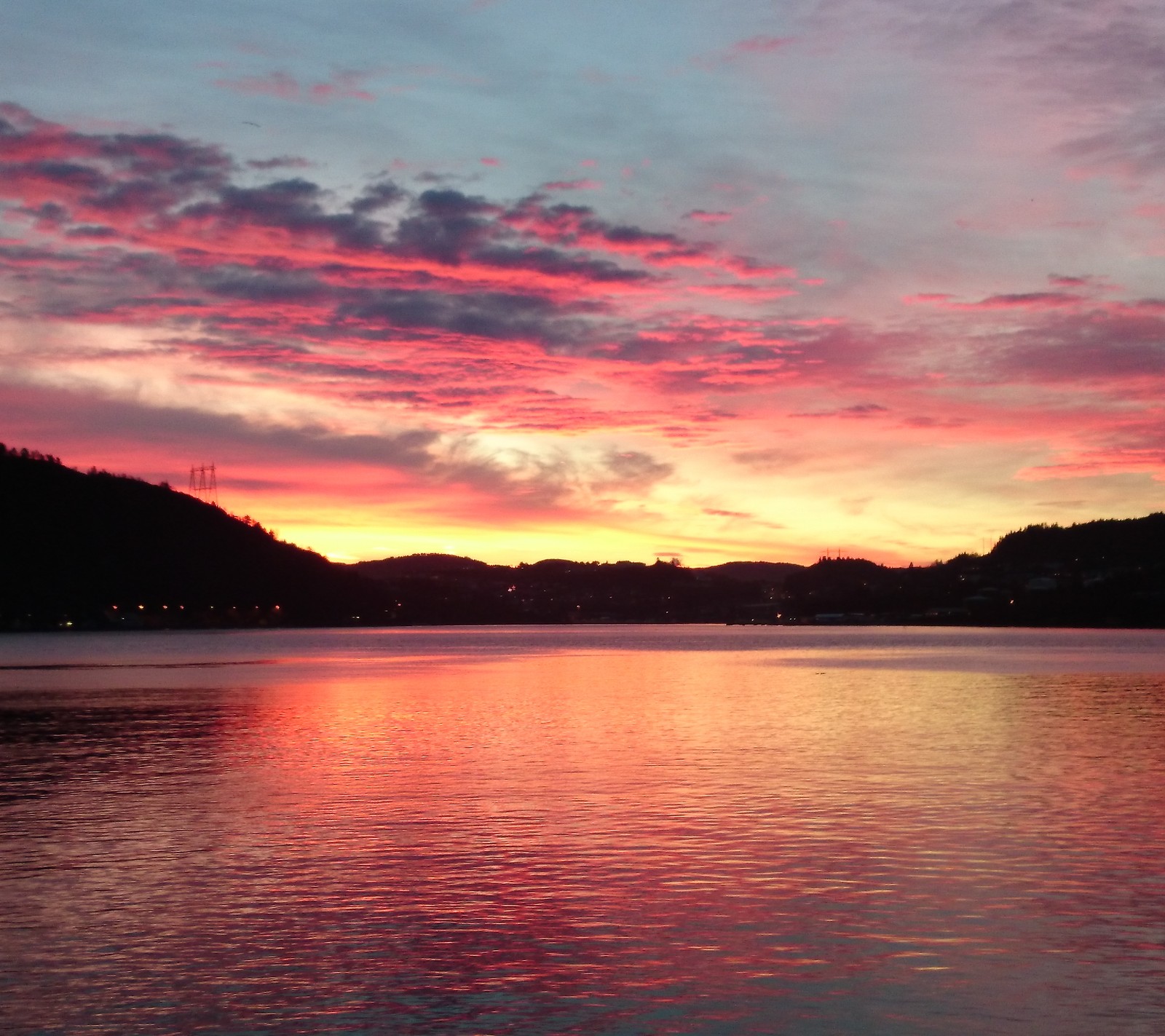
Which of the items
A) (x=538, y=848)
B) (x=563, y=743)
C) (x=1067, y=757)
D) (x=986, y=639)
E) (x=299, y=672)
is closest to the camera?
(x=538, y=848)

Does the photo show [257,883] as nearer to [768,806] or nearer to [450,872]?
[450,872]

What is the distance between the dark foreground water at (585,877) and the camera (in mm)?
15031

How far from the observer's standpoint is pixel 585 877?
71.6 ft

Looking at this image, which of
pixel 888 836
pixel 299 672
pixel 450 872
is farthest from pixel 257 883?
pixel 299 672

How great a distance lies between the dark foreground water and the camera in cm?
1503

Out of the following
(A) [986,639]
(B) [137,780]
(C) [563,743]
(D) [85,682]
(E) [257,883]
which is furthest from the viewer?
(A) [986,639]

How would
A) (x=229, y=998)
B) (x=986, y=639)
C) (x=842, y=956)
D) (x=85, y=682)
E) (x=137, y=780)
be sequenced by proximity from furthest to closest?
(x=986, y=639)
(x=85, y=682)
(x=137, y=780)
(x=842, y=956)
(x=229, y=998)

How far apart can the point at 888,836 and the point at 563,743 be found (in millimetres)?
20479

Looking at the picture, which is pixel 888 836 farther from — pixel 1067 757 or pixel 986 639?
pixel 986 639

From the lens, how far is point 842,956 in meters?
16.8

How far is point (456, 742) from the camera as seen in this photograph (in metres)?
45.5

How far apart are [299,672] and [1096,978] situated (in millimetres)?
91841

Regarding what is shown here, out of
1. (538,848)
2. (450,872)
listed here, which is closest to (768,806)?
(538,848)

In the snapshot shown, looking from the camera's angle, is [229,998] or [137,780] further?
[137,780]
